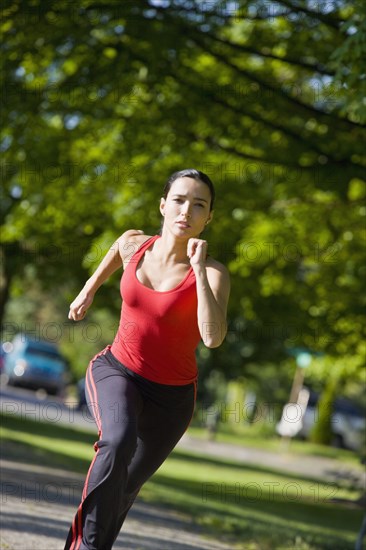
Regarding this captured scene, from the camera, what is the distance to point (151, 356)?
4.70 meters

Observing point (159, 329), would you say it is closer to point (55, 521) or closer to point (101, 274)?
point (101, 274)

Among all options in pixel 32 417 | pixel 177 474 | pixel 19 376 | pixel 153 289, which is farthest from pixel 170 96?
pixel 19 376

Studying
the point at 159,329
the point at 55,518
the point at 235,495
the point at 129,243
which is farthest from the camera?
the point at 235,495

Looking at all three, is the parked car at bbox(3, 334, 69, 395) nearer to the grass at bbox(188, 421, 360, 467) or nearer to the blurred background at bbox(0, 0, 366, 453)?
the grass at bbox(188, 421, 360, 467)

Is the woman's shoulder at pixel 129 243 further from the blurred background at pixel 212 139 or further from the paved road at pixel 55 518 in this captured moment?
the blurred background at pixel 212 139

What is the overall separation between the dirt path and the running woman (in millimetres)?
1717

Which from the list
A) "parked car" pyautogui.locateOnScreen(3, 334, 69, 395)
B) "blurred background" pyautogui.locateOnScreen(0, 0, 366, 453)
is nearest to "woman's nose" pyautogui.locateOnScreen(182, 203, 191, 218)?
"blurred background" pyautogui.locateOnScreen(0, 0, 366, 453)

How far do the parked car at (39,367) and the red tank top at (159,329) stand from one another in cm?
4009

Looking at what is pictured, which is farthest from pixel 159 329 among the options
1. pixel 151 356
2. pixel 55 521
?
pixel 55 521

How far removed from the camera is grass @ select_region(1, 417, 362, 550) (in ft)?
32.3

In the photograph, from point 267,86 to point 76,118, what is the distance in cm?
313

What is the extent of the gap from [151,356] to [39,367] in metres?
40.4

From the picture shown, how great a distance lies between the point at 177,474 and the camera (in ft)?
59.3

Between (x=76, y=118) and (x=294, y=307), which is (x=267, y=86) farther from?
(x=294, y=307)
